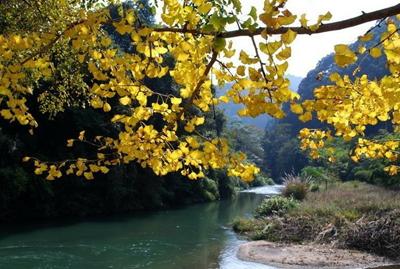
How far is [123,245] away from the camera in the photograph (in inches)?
549

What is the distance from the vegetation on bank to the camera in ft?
42.1

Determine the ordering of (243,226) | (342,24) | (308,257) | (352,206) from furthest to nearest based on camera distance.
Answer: (243,226) < (352,206) < (308,257) < (342,24)

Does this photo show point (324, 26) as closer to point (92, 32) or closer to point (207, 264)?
point (92, 32)

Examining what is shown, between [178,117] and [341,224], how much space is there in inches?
536

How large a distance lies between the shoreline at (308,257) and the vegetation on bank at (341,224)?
0.56 meters

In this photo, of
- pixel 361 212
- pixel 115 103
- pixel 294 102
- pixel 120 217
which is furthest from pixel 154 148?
pixel 115 103

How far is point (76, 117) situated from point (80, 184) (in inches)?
123

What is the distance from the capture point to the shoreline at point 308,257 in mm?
11562

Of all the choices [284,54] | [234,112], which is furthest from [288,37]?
[234,112]

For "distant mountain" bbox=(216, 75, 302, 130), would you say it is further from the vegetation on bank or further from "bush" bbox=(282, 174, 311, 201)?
"bush" bbox=(282, 174, 311, 201)

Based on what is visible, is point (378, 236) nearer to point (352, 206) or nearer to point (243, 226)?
point (352, 206)

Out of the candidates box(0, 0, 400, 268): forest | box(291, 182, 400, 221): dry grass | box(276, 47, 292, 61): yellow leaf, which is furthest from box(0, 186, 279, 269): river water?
box(276, 47, 292, 61): yellow leaf

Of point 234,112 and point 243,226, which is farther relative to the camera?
point 234,112

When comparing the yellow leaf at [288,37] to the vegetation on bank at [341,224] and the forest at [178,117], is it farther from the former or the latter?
the vegetation on bank at [341,224]
